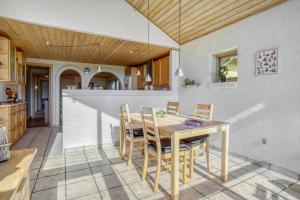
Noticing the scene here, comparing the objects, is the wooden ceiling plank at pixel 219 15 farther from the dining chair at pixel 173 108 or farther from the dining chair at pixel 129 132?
the dining chair at pixel 129 132

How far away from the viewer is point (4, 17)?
2.77 metres

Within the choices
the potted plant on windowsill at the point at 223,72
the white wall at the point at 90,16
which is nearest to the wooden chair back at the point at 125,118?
the white wall at the point at 90,16

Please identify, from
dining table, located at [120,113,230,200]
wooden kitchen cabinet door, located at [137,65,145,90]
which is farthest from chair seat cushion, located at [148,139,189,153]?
wooden kitchen cabinet door, located at [137,65,145,90]

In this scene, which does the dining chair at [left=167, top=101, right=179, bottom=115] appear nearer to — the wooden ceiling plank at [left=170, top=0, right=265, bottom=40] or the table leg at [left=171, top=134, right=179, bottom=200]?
the table leg at [left=171, top=134, right=179, bottom=200]

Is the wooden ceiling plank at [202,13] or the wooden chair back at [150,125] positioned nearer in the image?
the wooden chair back at [150,125]

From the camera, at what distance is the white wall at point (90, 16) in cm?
288

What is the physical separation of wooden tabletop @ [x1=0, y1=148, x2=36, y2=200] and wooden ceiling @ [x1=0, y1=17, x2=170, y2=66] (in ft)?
8.96

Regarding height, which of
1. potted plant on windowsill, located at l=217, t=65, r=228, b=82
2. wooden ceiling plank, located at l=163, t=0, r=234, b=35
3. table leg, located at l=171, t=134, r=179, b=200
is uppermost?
wooden ceiling plank, located at l=163, t=0, r=234, b=35

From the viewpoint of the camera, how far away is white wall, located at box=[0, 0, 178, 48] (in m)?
2.88

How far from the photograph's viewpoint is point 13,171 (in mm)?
1064

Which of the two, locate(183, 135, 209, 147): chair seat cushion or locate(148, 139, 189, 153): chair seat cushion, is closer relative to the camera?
locate(148, 139, 189, 153): chair seat cushion

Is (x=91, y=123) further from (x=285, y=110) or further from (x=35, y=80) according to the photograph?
(x=35, y=80)

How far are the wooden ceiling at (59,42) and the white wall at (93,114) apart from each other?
4.15 ft

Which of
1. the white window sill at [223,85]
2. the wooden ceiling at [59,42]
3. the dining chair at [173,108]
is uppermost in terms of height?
the wooden ceiling at [59,42]
